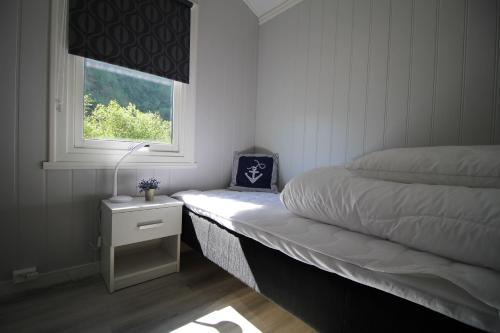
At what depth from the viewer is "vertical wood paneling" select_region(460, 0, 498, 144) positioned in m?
1.18

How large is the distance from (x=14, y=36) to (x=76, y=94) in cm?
39

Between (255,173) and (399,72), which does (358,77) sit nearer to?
(399,72)

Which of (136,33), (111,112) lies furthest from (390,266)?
(136,33)

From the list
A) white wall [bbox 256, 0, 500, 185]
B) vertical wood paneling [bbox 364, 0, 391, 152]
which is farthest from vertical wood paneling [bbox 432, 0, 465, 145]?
vertical wood paneling [bbox 364, 0, 391, 152]

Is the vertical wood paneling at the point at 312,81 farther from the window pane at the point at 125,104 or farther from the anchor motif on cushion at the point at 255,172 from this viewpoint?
the window pane at the point at 125,104

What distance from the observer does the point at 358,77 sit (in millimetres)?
1687

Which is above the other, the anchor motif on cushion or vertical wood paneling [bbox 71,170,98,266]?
the anchor motif on cushion

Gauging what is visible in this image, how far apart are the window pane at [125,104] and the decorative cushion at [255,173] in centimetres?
70

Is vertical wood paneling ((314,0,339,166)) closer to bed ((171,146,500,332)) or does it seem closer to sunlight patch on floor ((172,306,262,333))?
bed ((171,146,500,332))

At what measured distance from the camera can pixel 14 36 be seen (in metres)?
1.29

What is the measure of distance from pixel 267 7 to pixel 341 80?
1219 mm

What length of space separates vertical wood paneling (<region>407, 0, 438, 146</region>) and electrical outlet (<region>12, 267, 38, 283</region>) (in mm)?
2505

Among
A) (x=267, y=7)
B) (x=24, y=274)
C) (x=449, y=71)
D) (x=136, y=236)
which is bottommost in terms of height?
(x=24, y=274)

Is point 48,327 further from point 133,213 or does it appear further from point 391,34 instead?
point 391,34
